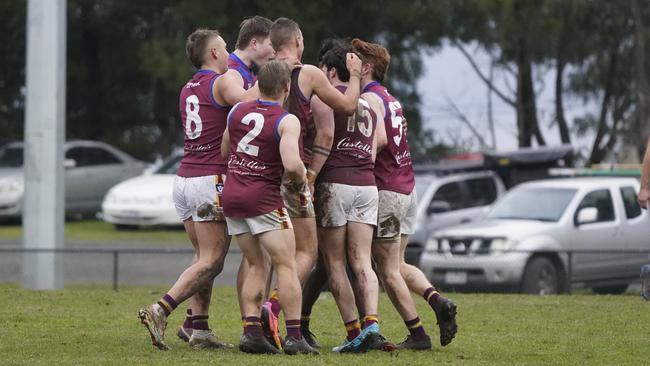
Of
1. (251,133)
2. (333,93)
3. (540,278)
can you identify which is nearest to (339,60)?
(333,93)

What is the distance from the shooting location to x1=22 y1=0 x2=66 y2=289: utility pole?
1734cm

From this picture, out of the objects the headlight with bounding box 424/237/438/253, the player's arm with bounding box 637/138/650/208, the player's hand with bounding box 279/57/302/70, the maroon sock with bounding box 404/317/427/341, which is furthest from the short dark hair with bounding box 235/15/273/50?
the headlight with bounding box 424/237/438/253

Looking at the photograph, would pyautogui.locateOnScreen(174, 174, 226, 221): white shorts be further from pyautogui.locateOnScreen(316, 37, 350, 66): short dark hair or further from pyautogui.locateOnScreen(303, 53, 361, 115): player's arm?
pyautogui.locateOnScreen(316, 37, 350, 66): short dark hair

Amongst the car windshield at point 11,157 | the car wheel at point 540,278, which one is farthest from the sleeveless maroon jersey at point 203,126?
the car windshield at point 11,157

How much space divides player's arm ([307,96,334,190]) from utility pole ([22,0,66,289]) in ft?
27.8

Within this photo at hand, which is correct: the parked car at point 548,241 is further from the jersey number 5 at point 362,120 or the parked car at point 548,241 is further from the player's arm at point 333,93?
the player's arm at point 333,93

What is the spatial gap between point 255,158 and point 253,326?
3.70 ft

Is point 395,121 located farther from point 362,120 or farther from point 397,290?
point 397,290

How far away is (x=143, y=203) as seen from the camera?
26469 mm

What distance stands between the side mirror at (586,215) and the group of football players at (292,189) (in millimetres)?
9543

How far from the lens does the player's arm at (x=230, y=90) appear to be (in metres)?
9.44

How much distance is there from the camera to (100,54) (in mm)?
38531

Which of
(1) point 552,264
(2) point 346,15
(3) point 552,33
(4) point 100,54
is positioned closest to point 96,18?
(4) point 100,54

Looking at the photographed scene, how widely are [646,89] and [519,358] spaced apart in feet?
78.3
